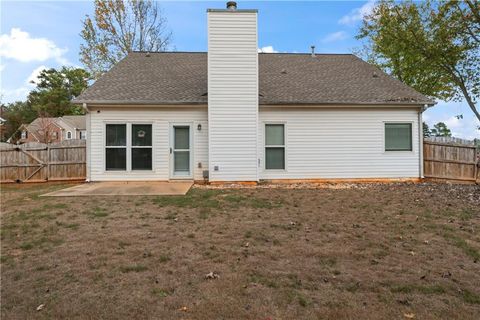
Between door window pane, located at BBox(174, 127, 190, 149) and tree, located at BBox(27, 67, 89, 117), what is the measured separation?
3297 cm

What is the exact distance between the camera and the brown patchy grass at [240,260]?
2854 mm

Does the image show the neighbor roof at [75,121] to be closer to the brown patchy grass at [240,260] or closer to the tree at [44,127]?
the tree at [44,127]

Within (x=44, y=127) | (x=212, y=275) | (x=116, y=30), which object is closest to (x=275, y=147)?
(x=212, y=275)

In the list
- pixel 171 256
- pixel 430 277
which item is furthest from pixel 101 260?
pixel 430 277

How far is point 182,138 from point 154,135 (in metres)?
0.95

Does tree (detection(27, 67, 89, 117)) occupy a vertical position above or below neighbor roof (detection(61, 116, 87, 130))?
above

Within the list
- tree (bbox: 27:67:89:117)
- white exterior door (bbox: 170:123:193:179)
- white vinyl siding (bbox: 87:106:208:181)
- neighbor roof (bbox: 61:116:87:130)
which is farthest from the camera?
tree (bbox: 27:67:89:117)

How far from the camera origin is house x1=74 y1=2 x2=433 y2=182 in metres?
10.6

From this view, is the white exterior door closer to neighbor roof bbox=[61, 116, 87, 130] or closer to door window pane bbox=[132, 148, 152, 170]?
door window pane bbox=[132, 148, 152, 170]

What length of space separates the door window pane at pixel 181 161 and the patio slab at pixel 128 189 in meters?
0.57

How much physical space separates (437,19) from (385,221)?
9379 millimetres

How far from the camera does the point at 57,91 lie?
133 feet

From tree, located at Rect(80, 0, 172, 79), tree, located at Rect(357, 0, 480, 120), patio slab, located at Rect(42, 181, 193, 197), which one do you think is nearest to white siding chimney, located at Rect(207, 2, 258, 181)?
patio slab, located at Rect(42, 181, 193, 197)

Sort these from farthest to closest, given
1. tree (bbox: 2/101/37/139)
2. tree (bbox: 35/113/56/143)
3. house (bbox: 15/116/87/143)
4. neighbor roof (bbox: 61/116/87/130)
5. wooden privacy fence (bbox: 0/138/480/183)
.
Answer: tree (bbox: 2/101/37/139), neighbor roof (bbox: 61/116/87/130), house (bbox: 15/116/87/143), tree (bbox: 35/113/56/143), wooden privacy fence (bbox: 0/138/480/183)
